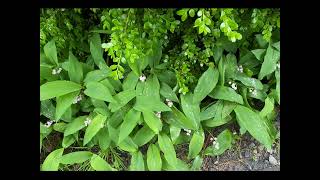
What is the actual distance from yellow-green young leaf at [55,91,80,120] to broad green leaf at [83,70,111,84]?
10 centimetres

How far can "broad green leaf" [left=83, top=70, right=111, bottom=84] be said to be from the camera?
2.43 m

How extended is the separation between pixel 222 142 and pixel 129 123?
0.58 metres

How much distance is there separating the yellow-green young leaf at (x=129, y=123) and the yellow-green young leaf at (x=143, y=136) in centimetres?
13

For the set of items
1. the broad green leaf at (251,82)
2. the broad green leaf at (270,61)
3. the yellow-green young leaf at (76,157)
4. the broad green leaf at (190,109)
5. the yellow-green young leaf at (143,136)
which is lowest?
the yellow-green young leaf at (76,157)

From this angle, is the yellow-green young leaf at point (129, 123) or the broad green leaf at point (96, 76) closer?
the yellow-green young leaf at point (129, 123)

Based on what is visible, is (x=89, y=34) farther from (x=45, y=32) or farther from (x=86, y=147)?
(x=86, y=147)

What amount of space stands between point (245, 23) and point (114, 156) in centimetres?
109

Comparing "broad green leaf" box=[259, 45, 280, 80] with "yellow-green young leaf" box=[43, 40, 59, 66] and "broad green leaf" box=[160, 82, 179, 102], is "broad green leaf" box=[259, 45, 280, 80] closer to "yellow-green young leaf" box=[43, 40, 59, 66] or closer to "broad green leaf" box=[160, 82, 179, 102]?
"broad green leaf" box=[160, 82, 179, 102]

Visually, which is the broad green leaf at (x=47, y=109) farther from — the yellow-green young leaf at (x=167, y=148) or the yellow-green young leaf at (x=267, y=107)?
the yellow-green young leaf at (x=267, y=107)

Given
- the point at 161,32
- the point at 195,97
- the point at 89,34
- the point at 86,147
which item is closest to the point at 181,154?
the point at 195,97

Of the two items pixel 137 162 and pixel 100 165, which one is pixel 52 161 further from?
pixel 137 162

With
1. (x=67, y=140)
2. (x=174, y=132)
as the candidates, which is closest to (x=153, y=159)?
(x=174, y=132)

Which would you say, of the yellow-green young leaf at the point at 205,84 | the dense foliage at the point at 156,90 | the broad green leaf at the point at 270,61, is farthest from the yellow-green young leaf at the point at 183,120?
the broad green leaf at the point at 270,61

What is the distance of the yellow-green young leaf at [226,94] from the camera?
7.95ft
